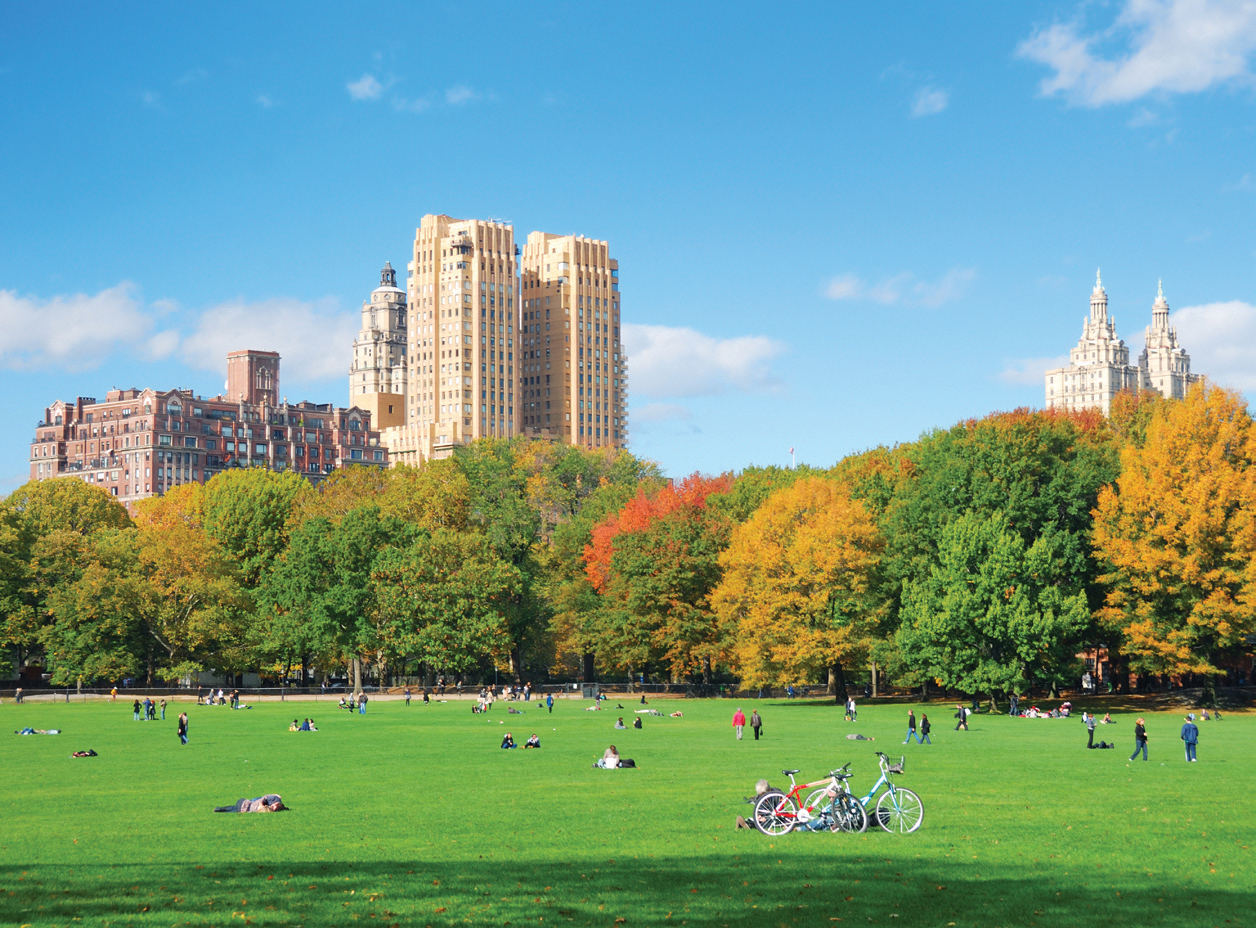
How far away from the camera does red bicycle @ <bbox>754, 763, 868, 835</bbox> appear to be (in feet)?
85.0

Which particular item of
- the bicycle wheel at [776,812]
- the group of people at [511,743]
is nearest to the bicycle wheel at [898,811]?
the bicycle wheel at [776,812]

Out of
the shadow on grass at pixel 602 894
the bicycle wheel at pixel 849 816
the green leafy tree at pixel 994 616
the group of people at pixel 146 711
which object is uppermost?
the green leafy tree at pixel 994 616

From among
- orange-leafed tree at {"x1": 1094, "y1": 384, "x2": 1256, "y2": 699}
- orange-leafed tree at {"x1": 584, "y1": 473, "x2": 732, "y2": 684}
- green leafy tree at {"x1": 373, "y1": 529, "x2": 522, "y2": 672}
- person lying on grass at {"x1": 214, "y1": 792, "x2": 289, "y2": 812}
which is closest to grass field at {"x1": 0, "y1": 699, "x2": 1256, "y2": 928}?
person lying on grass at {"x1": 214, "y1": 792, "x2": 289, "y2": 812}

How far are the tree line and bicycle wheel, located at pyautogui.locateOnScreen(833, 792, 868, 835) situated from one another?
5091cm

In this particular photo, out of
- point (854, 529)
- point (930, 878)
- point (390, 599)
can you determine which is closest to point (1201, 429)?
point (854, 529)

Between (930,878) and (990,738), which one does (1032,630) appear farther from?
(930,878)

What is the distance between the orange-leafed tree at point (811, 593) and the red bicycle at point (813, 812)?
56.2 metres

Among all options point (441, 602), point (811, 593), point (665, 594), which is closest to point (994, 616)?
point (811, 593)

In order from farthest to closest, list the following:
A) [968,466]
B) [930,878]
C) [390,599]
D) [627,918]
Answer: [390,599], [968,466], [930,878], [627,918]

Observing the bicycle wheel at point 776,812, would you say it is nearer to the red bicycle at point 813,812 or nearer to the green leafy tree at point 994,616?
the red bicycle at point 813,812

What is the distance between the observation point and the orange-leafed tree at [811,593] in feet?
273

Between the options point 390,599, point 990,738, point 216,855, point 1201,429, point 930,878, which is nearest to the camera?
point 930,878

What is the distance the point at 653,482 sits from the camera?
421ft

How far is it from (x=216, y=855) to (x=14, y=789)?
14916 mm
